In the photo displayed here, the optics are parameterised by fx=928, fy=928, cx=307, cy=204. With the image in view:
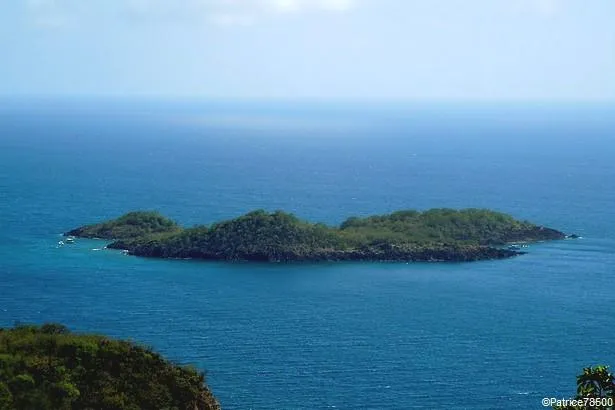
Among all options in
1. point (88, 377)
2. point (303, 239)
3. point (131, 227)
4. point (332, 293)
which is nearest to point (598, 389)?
point (88, 377)

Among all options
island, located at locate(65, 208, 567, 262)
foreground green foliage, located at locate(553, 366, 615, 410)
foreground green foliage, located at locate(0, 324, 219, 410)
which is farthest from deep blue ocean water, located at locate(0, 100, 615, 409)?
foreground green foliage, located at locate(553, 366, 615, 410)

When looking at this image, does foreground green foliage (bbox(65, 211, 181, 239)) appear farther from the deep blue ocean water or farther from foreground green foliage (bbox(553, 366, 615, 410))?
foreground green foliage (bbox(553, 366, 615, 410))

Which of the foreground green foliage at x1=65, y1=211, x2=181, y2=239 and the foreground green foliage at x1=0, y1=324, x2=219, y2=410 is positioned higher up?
the foreground green foliage at x1=65, y1=211, x2=181, y2=239

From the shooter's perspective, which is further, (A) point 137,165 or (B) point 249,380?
(A) point 137,165

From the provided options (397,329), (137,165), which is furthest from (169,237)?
(137,165)

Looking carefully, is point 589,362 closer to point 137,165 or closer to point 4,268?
point 4,268
